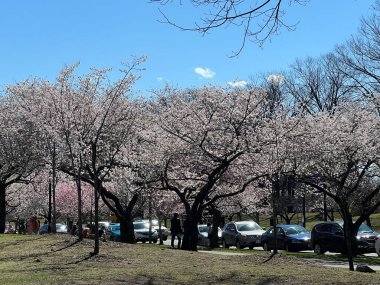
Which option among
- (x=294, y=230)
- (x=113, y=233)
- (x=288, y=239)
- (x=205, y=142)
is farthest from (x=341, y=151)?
(x=113, y=233)

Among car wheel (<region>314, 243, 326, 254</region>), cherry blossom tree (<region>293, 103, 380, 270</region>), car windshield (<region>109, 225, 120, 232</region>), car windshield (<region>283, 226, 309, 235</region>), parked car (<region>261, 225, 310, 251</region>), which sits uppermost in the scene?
cherry blossom tree (<region>293, 103, 380, 270</region>)

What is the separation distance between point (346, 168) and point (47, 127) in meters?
11.8

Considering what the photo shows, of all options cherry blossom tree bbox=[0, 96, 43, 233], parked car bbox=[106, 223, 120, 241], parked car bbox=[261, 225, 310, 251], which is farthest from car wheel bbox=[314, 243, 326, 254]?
parked car bbox=[106, 223, 120, 241]

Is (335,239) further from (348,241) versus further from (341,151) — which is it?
(348,241)

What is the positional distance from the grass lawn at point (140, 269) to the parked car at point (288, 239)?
417 inches

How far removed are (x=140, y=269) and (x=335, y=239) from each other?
1396 cm

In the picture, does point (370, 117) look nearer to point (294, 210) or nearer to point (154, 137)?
point (154, 137)

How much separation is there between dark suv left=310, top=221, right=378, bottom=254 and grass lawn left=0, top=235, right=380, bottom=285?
8.63 m

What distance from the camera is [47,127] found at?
17703 millimetres

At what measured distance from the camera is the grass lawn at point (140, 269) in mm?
9016

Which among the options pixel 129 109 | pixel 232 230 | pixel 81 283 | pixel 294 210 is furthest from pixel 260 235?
pixel 294 210

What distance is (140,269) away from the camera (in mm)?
10438

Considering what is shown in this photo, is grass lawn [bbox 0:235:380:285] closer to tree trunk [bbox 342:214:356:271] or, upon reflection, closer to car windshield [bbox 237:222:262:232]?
tree trunk [bbox 342:214:356:271]

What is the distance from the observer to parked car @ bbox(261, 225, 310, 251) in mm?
24688
